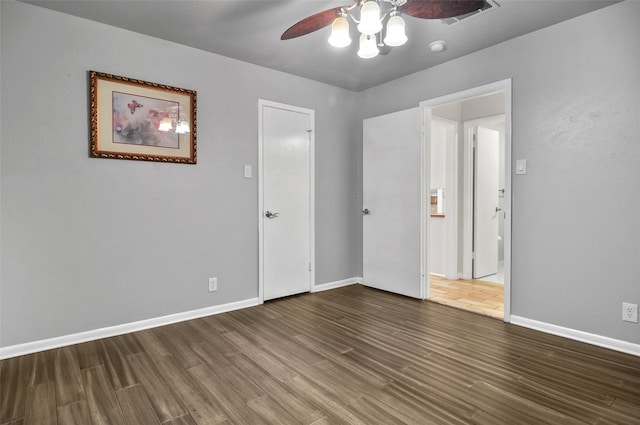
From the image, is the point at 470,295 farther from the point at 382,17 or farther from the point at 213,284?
the point at 382,17

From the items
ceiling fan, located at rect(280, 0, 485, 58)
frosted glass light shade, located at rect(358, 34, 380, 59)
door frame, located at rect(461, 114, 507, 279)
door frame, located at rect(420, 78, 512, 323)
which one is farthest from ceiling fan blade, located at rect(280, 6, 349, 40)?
door frame, located at rect(461, 114, 507, 279)

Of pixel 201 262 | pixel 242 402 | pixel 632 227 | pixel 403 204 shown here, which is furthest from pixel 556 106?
pixel 201 262

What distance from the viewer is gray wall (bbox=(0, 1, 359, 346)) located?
2.48 meters

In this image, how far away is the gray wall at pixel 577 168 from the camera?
8.20ft

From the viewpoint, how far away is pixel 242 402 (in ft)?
6.27

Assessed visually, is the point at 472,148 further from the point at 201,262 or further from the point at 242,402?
the point at 242,402

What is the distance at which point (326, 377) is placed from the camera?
2168 mm

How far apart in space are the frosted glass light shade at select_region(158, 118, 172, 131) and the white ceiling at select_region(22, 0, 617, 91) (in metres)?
0.71

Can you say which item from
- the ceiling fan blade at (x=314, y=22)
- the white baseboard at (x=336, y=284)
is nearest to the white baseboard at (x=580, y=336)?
the white baseboard at (x=336, y=284)

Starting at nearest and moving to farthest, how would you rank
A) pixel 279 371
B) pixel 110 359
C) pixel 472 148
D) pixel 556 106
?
pixel 279 371, pixel 110 359, pixel 556 106, pixel 472 148

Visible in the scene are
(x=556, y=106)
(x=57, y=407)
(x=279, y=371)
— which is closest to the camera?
(x=57, y=407)

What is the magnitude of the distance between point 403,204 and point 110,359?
3.11 m

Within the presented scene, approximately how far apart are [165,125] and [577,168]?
3.48 m

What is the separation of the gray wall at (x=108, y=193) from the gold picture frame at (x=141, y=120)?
71 mm
